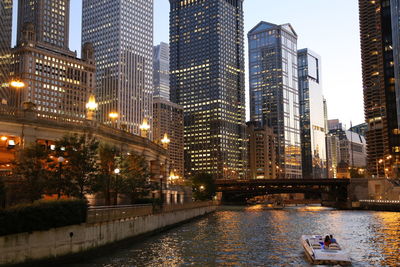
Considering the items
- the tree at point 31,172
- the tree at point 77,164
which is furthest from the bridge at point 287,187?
the tree at point 31,172

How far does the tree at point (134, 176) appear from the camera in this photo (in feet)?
177

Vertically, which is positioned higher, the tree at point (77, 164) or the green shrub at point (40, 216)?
the tree at point (77, 164)

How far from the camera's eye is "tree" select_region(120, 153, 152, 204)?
54.0 meters

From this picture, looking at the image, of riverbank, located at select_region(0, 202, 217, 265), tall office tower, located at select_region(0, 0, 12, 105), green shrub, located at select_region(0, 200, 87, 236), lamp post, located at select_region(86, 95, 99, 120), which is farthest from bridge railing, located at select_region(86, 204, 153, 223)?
tall office tower, located at select_region(0, 0, 12, 105)

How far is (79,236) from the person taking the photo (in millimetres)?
32312

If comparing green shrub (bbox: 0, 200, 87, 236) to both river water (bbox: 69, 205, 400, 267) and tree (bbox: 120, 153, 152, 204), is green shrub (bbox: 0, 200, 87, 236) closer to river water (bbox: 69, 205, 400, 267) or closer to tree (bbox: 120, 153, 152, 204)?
river water (bbox: 69, 205, 400, 267)

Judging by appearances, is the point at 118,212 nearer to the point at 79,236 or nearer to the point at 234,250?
the point at 79,236

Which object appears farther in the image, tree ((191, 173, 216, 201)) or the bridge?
the bridge

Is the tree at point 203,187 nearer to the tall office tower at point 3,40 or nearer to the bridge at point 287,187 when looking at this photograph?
the bridge at point 287,187

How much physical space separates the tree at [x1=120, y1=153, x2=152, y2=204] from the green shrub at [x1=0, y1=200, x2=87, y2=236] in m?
20.6

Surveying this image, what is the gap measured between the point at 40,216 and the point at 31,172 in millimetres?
13478

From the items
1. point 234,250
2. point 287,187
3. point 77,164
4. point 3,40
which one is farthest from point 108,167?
point 287,187

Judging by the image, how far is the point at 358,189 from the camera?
5999 inches

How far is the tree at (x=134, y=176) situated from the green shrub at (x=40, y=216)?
20.6 metres
